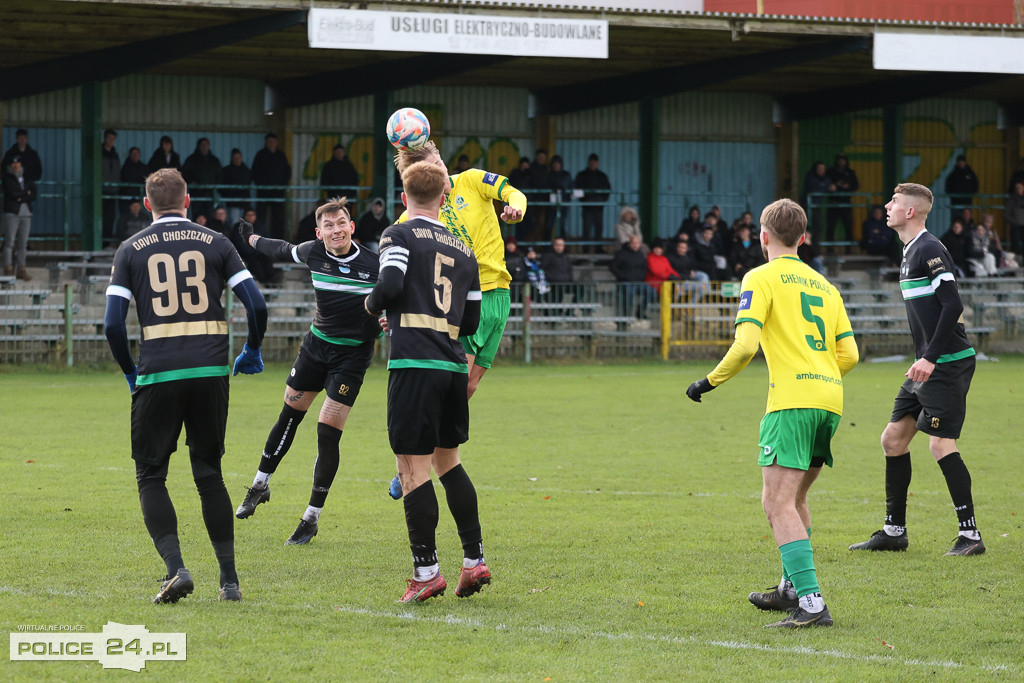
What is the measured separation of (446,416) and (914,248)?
9.91 ft

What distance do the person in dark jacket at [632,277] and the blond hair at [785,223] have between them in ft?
50.1

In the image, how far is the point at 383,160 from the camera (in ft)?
78.9

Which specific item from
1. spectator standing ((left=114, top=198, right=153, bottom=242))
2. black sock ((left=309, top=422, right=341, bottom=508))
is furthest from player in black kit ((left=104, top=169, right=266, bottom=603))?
spectator standing ((left=114, top=198, right=153, bottom=242))

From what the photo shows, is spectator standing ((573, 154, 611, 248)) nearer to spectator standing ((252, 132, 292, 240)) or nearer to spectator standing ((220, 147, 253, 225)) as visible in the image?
spectator standing ((252, 132, 292, 240))

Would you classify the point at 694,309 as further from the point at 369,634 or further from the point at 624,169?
the point at 369,634

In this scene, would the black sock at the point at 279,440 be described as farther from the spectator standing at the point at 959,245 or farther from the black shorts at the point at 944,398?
the spectator standing at the point at 959,245

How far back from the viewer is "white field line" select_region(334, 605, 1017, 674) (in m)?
5.07

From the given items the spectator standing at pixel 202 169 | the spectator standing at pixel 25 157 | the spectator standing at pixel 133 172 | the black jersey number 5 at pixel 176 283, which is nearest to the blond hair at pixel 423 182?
the black jersey number 5 at pixel 176 283

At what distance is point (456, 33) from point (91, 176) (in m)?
7.19

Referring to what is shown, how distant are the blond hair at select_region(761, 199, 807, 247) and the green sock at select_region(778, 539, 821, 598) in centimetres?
136

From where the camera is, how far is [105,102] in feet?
77.9

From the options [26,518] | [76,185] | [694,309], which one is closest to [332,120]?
[76,185]

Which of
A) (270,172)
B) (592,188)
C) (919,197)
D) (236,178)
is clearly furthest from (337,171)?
(919,197)

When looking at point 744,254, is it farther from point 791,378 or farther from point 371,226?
point 791,378
